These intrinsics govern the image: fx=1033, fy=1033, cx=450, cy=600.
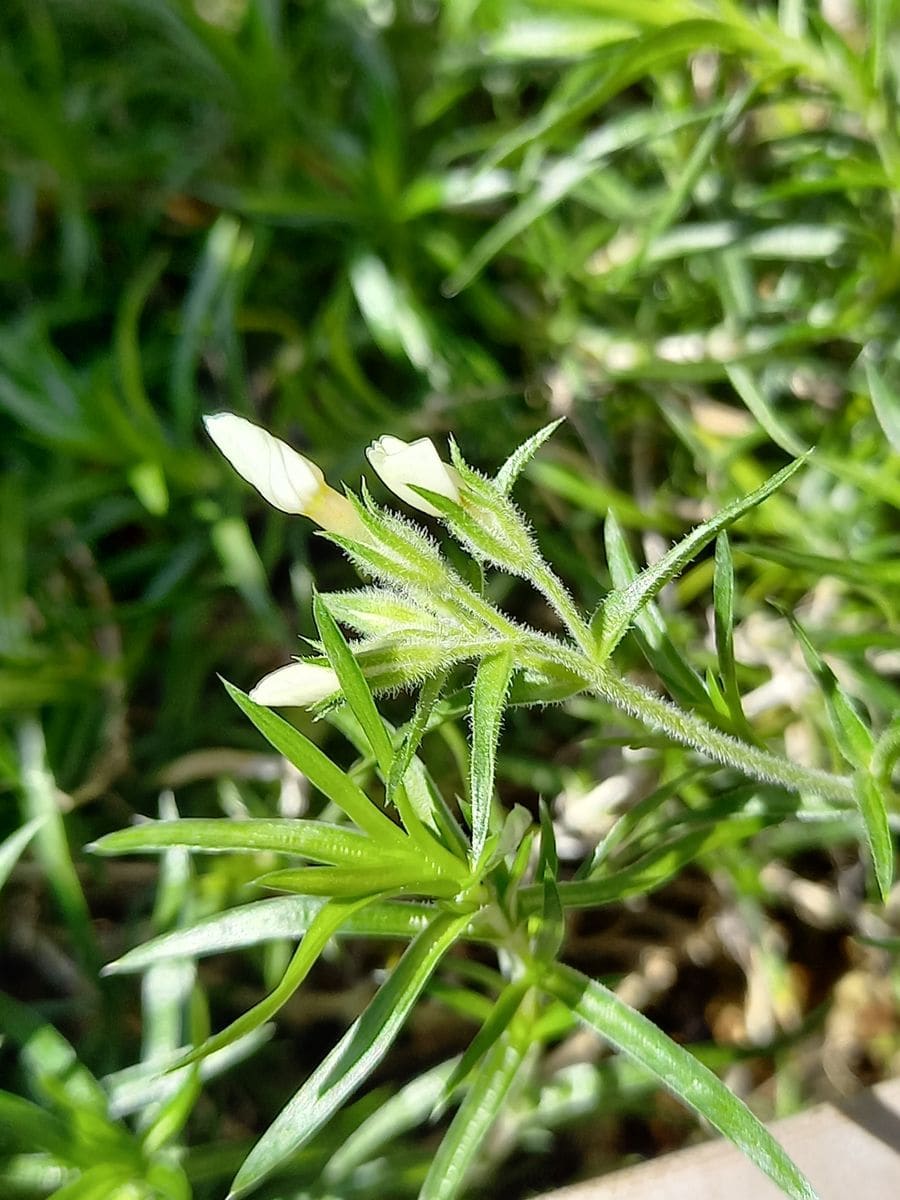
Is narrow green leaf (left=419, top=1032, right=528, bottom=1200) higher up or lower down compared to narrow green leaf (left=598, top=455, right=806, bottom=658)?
lower down

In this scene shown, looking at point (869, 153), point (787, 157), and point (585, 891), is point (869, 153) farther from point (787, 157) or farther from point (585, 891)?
point (585, 891)

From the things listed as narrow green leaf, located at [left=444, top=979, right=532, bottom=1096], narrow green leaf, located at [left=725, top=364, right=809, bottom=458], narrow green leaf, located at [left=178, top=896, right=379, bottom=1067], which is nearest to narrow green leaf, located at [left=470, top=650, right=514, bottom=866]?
narrow green leaf, located at [left=178, top=896, right=379, bottom=1067]

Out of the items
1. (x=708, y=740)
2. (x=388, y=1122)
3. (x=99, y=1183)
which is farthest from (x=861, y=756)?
(x=99, y=1183)

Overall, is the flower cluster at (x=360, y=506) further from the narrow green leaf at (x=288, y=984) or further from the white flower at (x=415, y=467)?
the narrow green leaf at (x=288, y=984)

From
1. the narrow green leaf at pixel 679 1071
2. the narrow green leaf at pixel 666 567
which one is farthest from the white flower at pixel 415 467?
the narrow green leaf at pixel 679 1071

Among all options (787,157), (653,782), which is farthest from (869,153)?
(653,782)

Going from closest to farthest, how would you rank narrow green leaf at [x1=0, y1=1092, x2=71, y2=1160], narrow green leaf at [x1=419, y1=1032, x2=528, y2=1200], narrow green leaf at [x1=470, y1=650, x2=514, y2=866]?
narrow green leaf at [x1=470, y1=650, x2=514, y2=866] → narrow green leaf at [x1=419, y1=1032, x2=528, y2=1200] → narrow green leaf at [x1=0, y1=1092, x2=71, y2=1160]

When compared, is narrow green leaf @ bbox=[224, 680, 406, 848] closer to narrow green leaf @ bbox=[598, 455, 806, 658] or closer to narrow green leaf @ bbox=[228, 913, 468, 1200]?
narrow green leaf @ bbox=[228, 913, 468, 1200]
